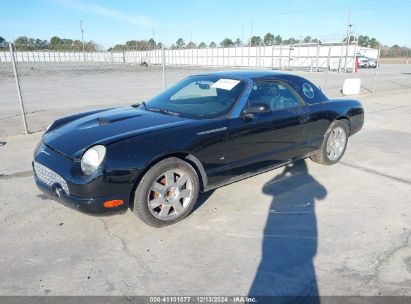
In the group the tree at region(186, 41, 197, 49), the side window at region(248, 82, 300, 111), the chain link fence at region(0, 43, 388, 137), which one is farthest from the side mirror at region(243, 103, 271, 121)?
the tree at region(186, 41, 197, 49)

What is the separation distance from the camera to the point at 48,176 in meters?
3.36

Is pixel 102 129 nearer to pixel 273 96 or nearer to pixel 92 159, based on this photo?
pixel 92 159

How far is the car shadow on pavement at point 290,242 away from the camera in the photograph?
261 cm

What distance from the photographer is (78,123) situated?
12.9ft

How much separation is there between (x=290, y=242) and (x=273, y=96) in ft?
6.40

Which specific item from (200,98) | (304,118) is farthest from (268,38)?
(200,98)

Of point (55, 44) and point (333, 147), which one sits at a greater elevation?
point (55, 44)

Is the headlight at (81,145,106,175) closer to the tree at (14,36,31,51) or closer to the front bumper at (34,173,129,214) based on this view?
the front bumper at (34,173,129,214)

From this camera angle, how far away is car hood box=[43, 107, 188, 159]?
10.7 ft

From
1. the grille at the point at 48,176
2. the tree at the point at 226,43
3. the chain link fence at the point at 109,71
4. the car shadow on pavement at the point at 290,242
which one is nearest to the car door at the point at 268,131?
the car shadow on pavement at the point at 290,242

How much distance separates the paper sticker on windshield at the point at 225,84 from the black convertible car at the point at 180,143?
0.06 ft

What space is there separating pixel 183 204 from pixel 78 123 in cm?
153

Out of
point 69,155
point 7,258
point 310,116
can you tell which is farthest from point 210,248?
point 310,116

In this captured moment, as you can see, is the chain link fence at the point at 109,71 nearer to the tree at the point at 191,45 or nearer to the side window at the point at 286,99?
the tree at the point at 191,45
